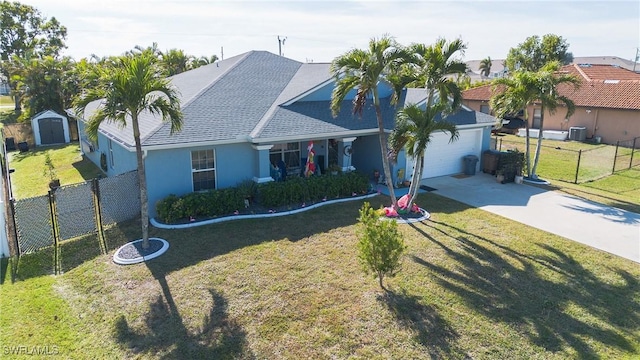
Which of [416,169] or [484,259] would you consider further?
[416,169]

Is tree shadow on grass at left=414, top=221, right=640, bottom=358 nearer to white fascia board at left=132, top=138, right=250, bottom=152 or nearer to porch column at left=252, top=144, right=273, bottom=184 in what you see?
porch column at left=252, top=144, right=273, bottom=184

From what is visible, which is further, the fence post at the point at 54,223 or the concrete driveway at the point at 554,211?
the concrete driveway at the point at 554,211

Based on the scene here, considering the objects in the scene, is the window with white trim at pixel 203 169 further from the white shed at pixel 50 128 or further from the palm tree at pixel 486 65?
the palm tree at pixel 486 65

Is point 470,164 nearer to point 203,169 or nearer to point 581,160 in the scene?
point 581,160

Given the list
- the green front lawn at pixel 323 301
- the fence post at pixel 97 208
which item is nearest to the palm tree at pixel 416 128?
the green front lawn at pixel 323 301

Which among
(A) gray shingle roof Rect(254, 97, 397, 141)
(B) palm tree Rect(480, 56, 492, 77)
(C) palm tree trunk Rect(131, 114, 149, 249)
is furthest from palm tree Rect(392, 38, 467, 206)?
(B) palm tree Rect(480, 56, 492, 77)

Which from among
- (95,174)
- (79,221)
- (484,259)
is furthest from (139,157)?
(95,174)

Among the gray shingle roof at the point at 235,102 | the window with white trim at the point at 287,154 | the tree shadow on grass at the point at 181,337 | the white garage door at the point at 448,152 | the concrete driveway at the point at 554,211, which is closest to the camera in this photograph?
the tree shadow on grass at the point at 181,337

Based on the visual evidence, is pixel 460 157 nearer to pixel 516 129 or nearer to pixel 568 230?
pixel 568 230
